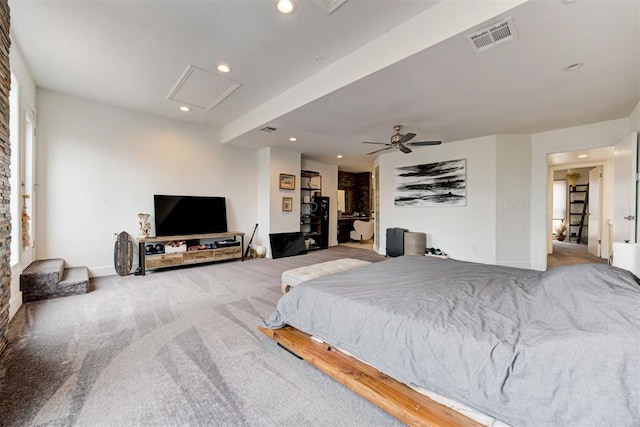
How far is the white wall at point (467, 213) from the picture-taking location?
5113 mm

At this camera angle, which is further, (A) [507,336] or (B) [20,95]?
(B) [20,95]

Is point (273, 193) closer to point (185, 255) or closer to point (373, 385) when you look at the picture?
point (185, 255)

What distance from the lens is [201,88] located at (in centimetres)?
378

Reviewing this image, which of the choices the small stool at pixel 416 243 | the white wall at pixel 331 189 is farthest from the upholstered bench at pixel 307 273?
the white wall at pixel 331 189

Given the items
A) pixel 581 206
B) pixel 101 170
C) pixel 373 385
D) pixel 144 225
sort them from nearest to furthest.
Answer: pixel 373 385 < pixel 101 170 < pixel 144 225 < pixel 581 206

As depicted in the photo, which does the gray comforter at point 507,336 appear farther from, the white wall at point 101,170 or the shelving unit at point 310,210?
the shelving unit at point 310,210

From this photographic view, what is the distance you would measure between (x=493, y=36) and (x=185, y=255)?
17.1 ft

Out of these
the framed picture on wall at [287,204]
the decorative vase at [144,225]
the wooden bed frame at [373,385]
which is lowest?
the wooden bed frame at [373,385]

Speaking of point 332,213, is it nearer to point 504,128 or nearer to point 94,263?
point 504,128

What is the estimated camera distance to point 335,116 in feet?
13.4

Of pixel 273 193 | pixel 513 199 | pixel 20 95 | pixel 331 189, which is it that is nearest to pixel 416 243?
pixel 513 199

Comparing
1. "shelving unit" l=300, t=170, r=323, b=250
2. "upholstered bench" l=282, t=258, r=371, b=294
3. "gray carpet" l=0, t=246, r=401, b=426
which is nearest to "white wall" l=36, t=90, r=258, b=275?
"gray carpet" l=0, t=246, r=401, b=426

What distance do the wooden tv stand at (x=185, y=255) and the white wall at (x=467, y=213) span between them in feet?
13.1

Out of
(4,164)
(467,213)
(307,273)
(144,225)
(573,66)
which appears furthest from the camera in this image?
(467,213)
